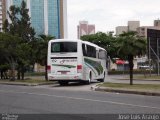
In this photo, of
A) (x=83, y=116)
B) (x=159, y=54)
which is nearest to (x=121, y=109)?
(x=83, y=116)

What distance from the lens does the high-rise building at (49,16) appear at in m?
91.9

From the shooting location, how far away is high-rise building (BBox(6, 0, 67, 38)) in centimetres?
9194

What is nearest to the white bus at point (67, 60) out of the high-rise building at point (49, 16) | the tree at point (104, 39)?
the tree at point (104, 39)

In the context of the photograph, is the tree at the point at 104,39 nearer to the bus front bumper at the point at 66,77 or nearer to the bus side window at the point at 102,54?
the bus side window at the point at 102,54

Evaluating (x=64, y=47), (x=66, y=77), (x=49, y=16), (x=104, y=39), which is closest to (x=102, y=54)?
(x=66, y=77)

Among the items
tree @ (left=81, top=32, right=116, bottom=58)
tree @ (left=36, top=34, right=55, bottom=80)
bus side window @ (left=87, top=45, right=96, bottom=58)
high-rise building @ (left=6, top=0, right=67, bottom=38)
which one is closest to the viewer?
bus side window @ (left=87, top=45, right=96, bottom=58)

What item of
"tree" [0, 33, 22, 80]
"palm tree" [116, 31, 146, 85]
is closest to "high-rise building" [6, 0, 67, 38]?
"tree" [0, 33, 22, 80]

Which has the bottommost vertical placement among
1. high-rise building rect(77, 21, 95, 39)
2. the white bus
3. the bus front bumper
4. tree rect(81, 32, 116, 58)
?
the bus front bumper

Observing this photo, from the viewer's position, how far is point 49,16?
93250mm

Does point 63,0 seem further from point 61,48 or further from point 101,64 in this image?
point 61,48

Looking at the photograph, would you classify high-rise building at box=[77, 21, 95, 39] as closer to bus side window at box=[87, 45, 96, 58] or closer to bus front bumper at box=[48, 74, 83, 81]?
bus side window at box=[87, 45, 96, 58]

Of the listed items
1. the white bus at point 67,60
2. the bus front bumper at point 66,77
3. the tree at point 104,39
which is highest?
the tree at point 104,39

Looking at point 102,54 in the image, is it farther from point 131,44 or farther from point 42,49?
point 131,44

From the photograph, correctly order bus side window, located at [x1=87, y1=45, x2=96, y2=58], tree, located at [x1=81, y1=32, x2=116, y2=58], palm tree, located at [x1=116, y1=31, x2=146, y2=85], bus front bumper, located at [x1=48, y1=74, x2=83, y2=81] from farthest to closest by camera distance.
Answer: tree, located at [x1=81, y1=32, x2=116, y2=58]
bus side window, located at [x1=87, y1=45, x2=96, y2=58]
bus front bumper, located at [x1=48, y1=74, x2=83, y2=81]
palm tree, located at [x1=116, y1=31, x2=146, y2=85]
